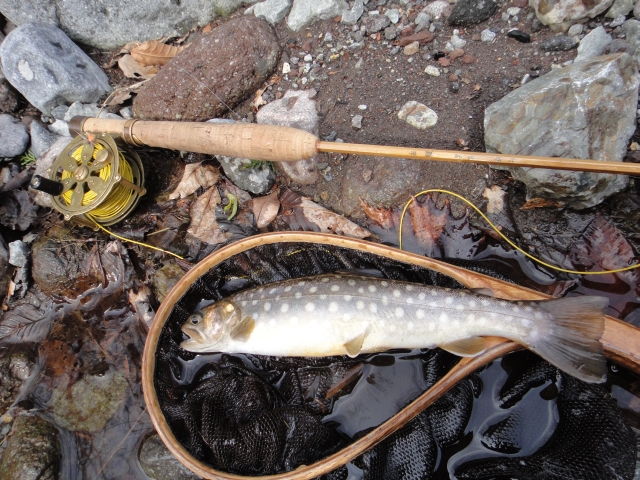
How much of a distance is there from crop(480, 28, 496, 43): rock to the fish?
236 cm

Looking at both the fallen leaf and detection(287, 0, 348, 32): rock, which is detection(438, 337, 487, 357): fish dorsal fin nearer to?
detection(287, 0, 348, 32): rock

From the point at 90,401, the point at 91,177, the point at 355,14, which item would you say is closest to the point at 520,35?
the point at 355,14

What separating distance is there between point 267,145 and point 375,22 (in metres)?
1.93

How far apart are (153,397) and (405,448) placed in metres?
1.70

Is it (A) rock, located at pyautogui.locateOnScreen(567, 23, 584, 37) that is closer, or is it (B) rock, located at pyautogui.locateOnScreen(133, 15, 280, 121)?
(A) rock, located at pyautogui.locateOnScreen(567, 23, 584, 37)

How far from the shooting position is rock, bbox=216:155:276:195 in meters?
3.64

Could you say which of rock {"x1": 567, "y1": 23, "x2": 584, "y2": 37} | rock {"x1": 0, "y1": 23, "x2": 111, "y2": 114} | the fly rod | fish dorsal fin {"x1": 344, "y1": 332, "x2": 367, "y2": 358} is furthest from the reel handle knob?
rock {"x1": 567, "y1": 23, "x2": 584, "y2": 37}

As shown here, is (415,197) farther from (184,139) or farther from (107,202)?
(107,202)

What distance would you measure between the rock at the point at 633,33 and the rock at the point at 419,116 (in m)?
1.53

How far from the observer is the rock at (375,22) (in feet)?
12.5

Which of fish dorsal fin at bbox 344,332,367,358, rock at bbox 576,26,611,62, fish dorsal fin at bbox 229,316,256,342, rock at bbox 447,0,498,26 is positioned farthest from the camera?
rock at bbox 447,0,498,26

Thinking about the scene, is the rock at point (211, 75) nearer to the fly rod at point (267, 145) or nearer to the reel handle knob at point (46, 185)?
the fly rod at point (267, 145)

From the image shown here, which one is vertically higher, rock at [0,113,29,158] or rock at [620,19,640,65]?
rock at [0,113,29,158]

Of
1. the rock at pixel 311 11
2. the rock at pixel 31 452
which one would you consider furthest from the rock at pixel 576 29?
the rock at pixel 31 452
